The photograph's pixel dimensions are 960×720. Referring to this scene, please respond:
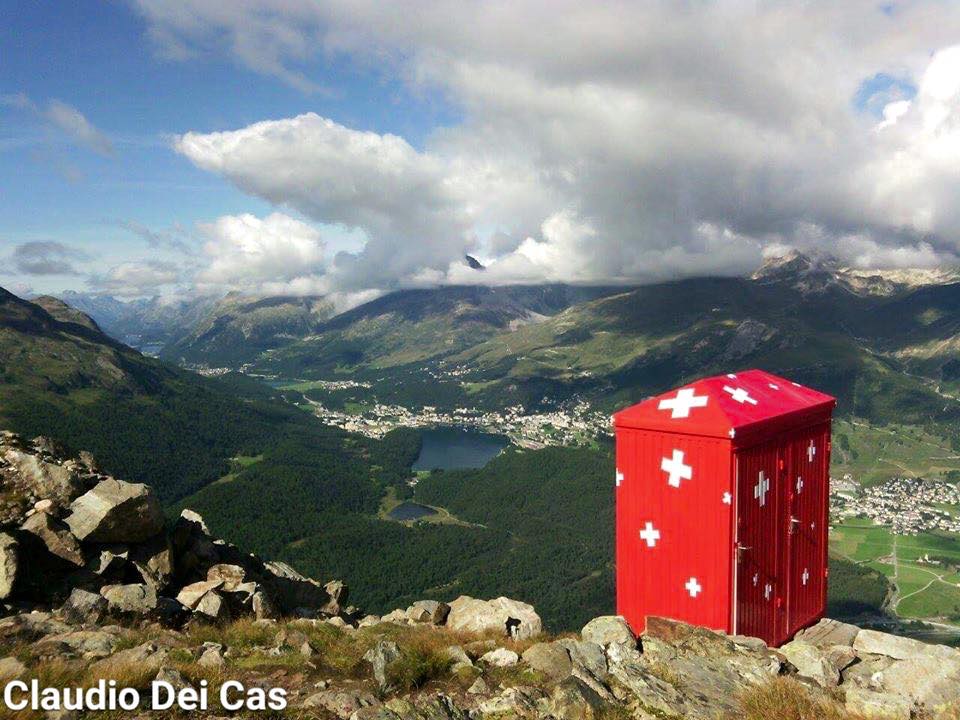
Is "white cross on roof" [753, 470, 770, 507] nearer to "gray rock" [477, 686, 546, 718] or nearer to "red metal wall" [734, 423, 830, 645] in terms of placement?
"red metal wall" [734, 423, 830, 645]

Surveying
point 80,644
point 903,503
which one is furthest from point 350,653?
point 903,503

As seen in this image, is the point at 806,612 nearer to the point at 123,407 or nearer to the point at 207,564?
the point at 207,564

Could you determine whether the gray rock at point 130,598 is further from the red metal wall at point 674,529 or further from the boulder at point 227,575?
the red metal wall at point 674,529

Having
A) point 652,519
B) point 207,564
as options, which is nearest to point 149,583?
point 207,564

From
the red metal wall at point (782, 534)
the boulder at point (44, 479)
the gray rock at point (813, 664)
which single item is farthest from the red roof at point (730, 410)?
the boulder at point (44, 479)

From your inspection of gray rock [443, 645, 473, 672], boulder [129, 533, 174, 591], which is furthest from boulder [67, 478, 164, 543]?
gray rock [443, 645, 473, 672]

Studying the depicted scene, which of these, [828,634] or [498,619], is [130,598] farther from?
[828,634]
